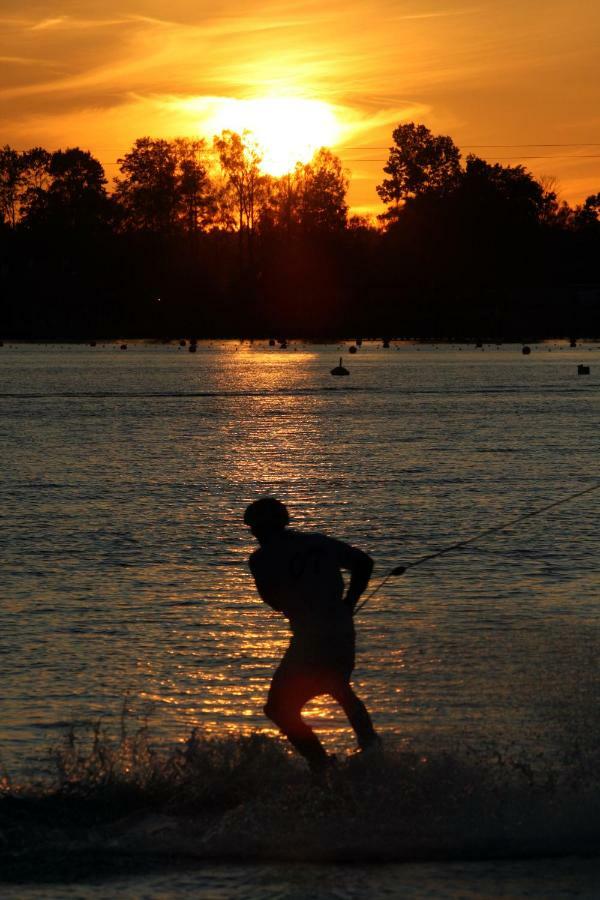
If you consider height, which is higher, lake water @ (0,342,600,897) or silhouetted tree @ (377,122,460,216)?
silhouetted tree @ (377,122,460,216)

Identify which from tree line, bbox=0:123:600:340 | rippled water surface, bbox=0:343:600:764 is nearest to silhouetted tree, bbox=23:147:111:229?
tree line, bbox=0:123:600:340

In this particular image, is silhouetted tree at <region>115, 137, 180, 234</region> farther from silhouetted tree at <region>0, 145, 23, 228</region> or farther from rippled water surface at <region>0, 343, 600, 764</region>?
rippled water surface at <region>0, 343, 600, 764</region>

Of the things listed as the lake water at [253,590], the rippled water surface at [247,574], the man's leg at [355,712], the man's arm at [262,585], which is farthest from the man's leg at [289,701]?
the rippled water surface at [247,574]

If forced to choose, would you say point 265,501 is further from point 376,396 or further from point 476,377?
point 476,377

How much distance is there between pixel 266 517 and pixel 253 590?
28.1 feet

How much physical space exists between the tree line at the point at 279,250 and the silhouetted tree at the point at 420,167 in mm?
179

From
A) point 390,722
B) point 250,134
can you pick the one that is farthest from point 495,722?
point 250,134

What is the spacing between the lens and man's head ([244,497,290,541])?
822 cm

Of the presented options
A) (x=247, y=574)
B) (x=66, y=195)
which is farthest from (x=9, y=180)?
(x=247, y=574)

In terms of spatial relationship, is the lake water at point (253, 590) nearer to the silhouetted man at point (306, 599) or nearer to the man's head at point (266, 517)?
the silhouetted man at point (306, 599)

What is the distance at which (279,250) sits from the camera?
171m

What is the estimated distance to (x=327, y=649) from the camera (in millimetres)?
8336

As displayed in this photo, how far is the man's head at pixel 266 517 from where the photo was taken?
822 centimetres

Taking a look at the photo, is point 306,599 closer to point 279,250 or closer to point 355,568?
point 355,568
